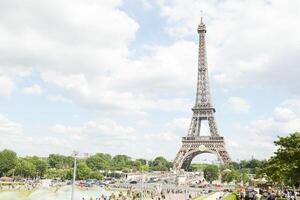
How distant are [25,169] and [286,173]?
279 feet

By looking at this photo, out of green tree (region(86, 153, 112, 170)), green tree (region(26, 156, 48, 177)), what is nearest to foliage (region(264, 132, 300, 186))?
green tree (region(26, 156, 48, 177))

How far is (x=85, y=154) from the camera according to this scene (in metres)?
22.9

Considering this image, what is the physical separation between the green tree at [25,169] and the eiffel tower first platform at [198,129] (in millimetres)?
39355

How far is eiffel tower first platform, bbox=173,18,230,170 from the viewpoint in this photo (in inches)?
4038

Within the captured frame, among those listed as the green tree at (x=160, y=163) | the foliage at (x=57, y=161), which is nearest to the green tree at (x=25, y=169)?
the foliage at (x=57, y=161)

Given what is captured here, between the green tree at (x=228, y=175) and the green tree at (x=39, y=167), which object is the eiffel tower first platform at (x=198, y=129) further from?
the green tree at (x=39, y=167)

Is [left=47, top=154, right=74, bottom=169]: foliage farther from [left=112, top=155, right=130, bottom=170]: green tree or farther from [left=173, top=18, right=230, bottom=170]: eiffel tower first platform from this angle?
[left=173, top=18, right=230, bottom=170]: eiffel tower first platform

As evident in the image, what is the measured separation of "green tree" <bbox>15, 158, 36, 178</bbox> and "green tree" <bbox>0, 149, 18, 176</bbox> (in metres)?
1.52

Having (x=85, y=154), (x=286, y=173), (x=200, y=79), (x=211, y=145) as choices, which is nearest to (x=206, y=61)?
(x=200, y=79)

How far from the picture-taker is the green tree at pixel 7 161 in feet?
344

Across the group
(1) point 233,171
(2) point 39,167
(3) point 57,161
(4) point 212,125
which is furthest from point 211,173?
(3) point 57,161

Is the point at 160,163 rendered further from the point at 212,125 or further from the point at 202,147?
the point at 202,147

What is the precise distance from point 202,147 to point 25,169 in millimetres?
47000

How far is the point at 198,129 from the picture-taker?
349 ft
